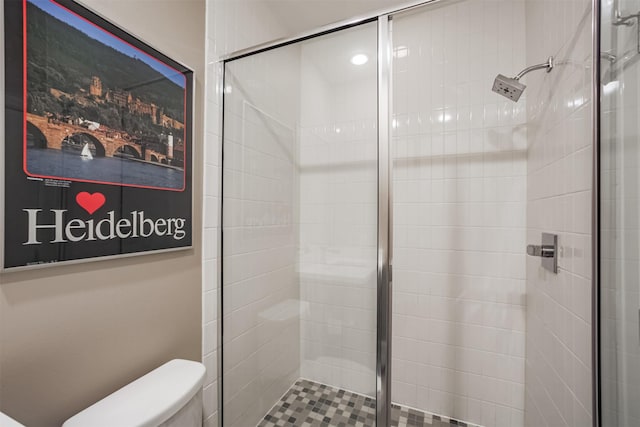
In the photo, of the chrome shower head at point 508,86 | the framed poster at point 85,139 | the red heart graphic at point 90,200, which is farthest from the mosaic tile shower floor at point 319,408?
the chrome shower head at point 508,86

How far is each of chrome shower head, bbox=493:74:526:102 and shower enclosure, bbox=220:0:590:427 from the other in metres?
0.02

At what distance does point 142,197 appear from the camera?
914 millimetres

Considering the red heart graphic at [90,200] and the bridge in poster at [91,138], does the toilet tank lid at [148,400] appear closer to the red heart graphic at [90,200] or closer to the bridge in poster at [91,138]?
the red heart graphic at [90,200]

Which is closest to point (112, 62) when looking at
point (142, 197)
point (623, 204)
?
point (142, 197)

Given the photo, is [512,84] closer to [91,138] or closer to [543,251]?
[543,251]

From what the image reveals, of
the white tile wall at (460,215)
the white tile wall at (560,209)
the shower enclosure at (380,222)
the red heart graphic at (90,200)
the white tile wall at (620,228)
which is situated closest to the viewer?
the white tile wall at (620,228)

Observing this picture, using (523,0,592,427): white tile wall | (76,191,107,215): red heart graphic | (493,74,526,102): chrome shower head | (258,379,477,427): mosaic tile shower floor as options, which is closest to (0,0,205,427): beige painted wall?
(76,191,107,215): red heart graphic

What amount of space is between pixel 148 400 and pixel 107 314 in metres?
0.27

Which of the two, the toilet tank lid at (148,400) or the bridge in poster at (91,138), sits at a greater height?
the bridge in poster at (91,138)

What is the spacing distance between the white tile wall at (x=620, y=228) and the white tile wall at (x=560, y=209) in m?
0.15

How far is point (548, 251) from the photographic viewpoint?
1.10 meters

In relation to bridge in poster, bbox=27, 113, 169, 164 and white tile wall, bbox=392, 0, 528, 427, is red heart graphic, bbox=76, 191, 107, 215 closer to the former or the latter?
bridge in poster, bbox=27, 113, 169, 164

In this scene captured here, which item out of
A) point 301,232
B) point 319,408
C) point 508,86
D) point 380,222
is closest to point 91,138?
point 301,232

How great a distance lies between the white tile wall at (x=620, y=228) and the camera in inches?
24.1
